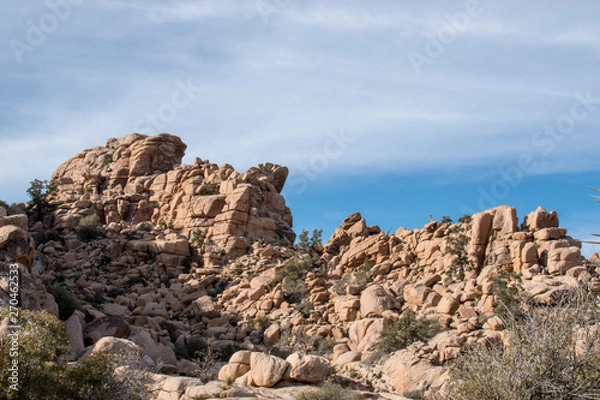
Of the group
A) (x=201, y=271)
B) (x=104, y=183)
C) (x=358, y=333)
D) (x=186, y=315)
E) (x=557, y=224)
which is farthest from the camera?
(x=104, y=183)

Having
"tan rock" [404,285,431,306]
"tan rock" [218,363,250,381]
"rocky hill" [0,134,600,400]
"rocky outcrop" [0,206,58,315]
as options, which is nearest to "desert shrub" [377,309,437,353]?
"rocky hill" [0,134,600,400]

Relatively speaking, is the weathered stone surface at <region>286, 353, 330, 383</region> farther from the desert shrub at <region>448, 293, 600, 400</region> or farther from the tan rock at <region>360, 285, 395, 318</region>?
the tan rock at <region>360, 285, 395, 318</region>

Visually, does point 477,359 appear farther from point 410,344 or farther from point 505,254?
point 505,254

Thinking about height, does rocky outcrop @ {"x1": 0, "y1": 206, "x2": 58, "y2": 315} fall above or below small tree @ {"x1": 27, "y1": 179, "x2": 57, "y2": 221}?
below

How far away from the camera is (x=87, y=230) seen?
2132 inches

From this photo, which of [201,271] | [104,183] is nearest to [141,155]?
[104,183]

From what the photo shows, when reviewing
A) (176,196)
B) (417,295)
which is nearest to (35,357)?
(417,295)

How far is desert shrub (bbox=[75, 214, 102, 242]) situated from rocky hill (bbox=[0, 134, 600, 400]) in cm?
38

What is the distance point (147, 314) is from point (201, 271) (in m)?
8.26

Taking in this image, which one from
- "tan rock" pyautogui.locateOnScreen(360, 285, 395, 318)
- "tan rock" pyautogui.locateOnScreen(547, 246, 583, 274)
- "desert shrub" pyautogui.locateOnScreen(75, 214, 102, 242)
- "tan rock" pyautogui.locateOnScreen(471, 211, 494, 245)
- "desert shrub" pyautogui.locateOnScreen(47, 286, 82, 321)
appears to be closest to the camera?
"desert shrub" pyautogui.locateOnScreen(47, 286, 82, 321)

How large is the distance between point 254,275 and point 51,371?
31.5 meters

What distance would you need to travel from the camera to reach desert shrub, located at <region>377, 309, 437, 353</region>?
111ft

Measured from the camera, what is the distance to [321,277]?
46.9 m

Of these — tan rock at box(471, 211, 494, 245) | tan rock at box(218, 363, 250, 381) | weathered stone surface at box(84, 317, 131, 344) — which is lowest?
tan rock at box(218, 363, 250, 381)
